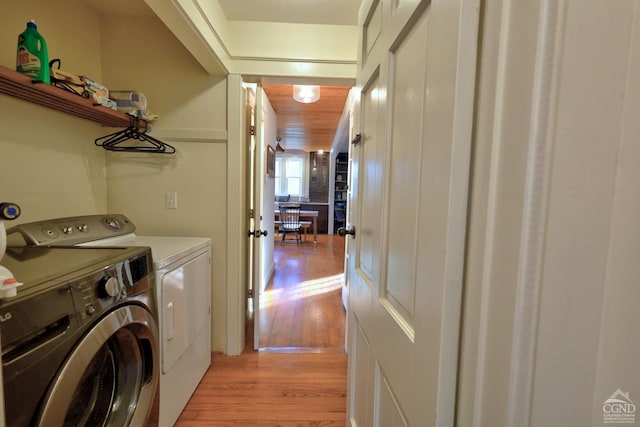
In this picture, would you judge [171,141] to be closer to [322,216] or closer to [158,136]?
[158,136]

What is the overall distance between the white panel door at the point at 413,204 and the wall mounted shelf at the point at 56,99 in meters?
1.32

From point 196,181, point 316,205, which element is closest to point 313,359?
point 196,181

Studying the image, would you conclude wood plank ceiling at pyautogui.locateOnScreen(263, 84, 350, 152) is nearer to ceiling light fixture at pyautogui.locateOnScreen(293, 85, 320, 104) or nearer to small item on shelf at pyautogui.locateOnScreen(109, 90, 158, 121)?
ceiling light fixture at pyautogui.locateOnScreen(293, 85, 320, 104)

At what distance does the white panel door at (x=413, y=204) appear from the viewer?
1.38 feet

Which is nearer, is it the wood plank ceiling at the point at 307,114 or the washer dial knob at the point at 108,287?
the washer dial knob at the point at 108,287

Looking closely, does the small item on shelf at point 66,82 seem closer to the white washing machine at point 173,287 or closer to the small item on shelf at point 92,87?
the small item on shelf at point 92,87

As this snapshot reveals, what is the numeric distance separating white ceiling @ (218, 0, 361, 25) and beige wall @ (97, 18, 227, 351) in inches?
16.6

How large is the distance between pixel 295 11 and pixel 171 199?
1477 mm

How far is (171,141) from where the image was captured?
6.15 ft

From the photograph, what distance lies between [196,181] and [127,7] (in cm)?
114

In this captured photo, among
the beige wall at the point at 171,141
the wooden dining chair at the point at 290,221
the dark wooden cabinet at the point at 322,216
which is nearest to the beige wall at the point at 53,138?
the beige wall at the point at 171,141

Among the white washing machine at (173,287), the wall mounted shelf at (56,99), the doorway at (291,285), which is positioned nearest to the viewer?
the wall mounted shelf at (56,99)

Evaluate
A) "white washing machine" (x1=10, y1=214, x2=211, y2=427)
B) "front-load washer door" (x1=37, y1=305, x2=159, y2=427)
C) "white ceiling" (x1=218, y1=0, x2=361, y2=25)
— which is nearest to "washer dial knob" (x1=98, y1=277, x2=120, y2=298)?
"front-load washer door" (x1=37, y1=305, x2=159, y2=427)

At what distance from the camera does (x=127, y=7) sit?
5.65ft
